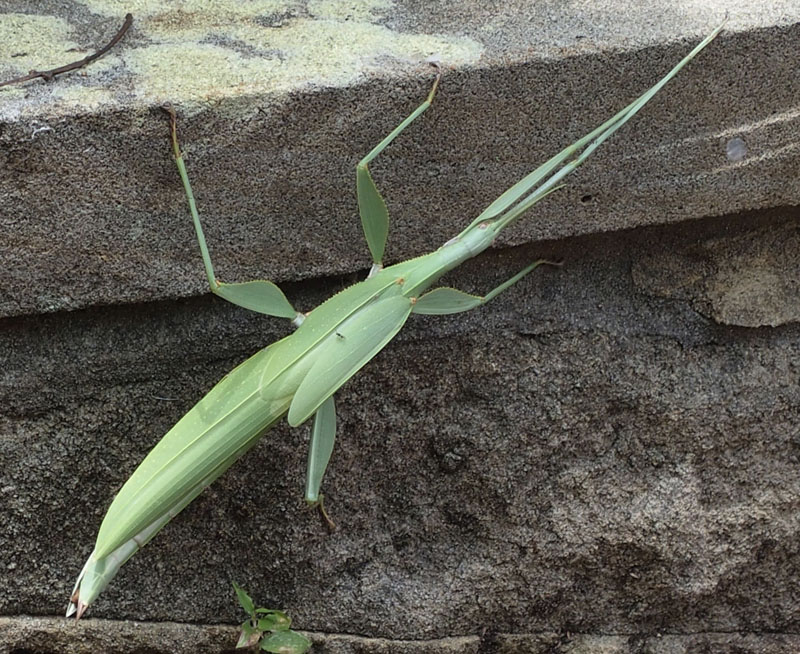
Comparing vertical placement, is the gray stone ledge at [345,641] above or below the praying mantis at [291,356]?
below

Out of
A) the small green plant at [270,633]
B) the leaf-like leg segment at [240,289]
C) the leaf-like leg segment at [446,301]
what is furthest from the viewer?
the small green plant at [270,633]

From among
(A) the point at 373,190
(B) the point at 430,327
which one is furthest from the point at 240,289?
(B) the point at 430,327

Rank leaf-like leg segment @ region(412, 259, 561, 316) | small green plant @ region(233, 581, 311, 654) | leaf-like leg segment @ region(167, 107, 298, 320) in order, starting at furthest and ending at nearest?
1. small green plant @ region(233, 581, 311, 654)
2. leaf-like leg segment @ region(412, 259, 561, 316)
3. leaf-like leg segment @ region(167, 107, 298, 320)

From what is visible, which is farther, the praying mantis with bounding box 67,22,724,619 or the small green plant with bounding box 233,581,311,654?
the small green plant with bounding box 233,581,311,654

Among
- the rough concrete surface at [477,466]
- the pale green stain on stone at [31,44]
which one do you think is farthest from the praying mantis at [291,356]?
the pale green stain on stone at [31,44]

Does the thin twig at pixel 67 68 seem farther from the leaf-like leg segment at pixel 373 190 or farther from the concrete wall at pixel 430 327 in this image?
the leaf-like leg segment at pixel 373 190

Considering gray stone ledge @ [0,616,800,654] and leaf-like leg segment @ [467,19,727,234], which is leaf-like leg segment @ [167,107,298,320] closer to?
leaf-like leg segment @ [467,19,727,234]

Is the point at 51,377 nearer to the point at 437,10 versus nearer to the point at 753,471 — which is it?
the point at 437,10

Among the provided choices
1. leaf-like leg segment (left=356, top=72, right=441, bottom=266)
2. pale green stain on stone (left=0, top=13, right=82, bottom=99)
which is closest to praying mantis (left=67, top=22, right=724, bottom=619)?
leaf-like leg segment (left=356, top=72, right=441, bottom=266)

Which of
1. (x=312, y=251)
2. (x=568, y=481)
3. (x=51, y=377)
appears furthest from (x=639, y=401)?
(x=51, y=377)
